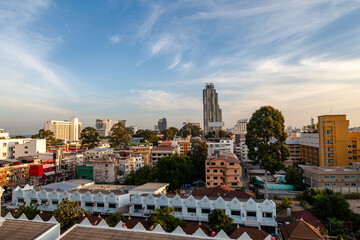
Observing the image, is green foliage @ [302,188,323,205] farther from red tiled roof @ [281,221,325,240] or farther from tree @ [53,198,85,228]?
tree @ [53,198,85,228]

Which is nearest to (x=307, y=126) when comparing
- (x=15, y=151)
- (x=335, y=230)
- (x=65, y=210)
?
(x=335, y=230)

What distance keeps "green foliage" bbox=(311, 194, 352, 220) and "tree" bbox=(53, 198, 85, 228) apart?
65.5ft

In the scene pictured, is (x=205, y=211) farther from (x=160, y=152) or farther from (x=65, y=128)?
(x=65, y=128)

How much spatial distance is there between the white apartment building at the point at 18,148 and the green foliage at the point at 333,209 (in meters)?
52.2

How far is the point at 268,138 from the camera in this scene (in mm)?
27891

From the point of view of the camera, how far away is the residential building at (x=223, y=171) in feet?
110

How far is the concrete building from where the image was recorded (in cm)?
11212

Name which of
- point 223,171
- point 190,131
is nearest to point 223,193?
point 223,171

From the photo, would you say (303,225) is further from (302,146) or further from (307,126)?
(307,126)

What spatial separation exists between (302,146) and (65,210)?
159 ft

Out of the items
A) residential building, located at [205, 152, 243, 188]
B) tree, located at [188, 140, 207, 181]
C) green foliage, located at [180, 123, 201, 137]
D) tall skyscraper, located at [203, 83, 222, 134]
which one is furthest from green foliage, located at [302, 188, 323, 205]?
tall skyscraper, located at [203, 83, 222, 134]

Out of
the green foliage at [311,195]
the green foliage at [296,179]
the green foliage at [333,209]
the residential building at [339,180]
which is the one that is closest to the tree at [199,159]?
the green foliage at [296,179]

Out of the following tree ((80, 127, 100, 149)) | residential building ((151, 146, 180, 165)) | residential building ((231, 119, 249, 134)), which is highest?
residential building ((231, 119, 249, 134))

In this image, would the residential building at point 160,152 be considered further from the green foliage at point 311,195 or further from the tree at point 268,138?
the green foliage at point 311,195
